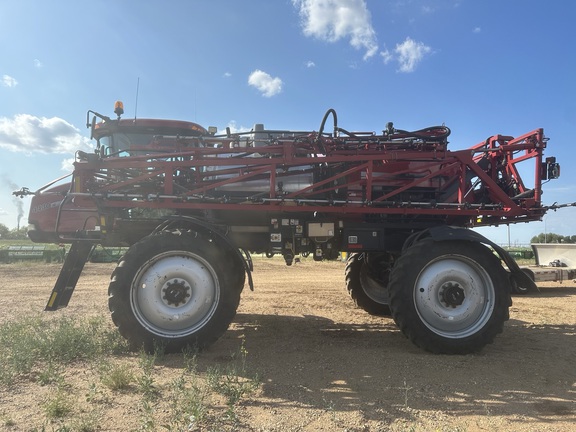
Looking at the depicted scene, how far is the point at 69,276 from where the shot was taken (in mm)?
5316

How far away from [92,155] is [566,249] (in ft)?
45.0

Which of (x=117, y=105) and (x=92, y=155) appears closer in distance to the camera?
(x=92, y=155)

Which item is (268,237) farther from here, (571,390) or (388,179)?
(571,390)

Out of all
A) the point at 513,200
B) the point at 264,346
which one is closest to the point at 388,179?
the point at 513,200

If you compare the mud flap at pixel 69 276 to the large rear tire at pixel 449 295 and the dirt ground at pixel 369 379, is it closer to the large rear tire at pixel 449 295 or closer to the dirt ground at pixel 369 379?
the dirt ground at pixel 369 379

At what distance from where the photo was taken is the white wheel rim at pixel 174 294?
4.84 meters

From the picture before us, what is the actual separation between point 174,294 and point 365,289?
385cm

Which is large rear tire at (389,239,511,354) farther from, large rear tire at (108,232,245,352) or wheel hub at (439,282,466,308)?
large rear tire at (108,232,245,352)

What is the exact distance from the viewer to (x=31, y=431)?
294cm

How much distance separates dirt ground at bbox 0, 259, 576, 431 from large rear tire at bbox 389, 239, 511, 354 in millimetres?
252

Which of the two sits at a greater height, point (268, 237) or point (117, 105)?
point (117, 105)

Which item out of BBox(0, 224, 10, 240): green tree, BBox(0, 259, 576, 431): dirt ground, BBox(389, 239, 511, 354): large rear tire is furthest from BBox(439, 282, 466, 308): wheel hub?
BBox(0, 224, 10, 240): green tree

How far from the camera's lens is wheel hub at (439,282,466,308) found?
513 cm

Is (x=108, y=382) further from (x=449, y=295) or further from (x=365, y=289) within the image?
(x=365, y=289)
